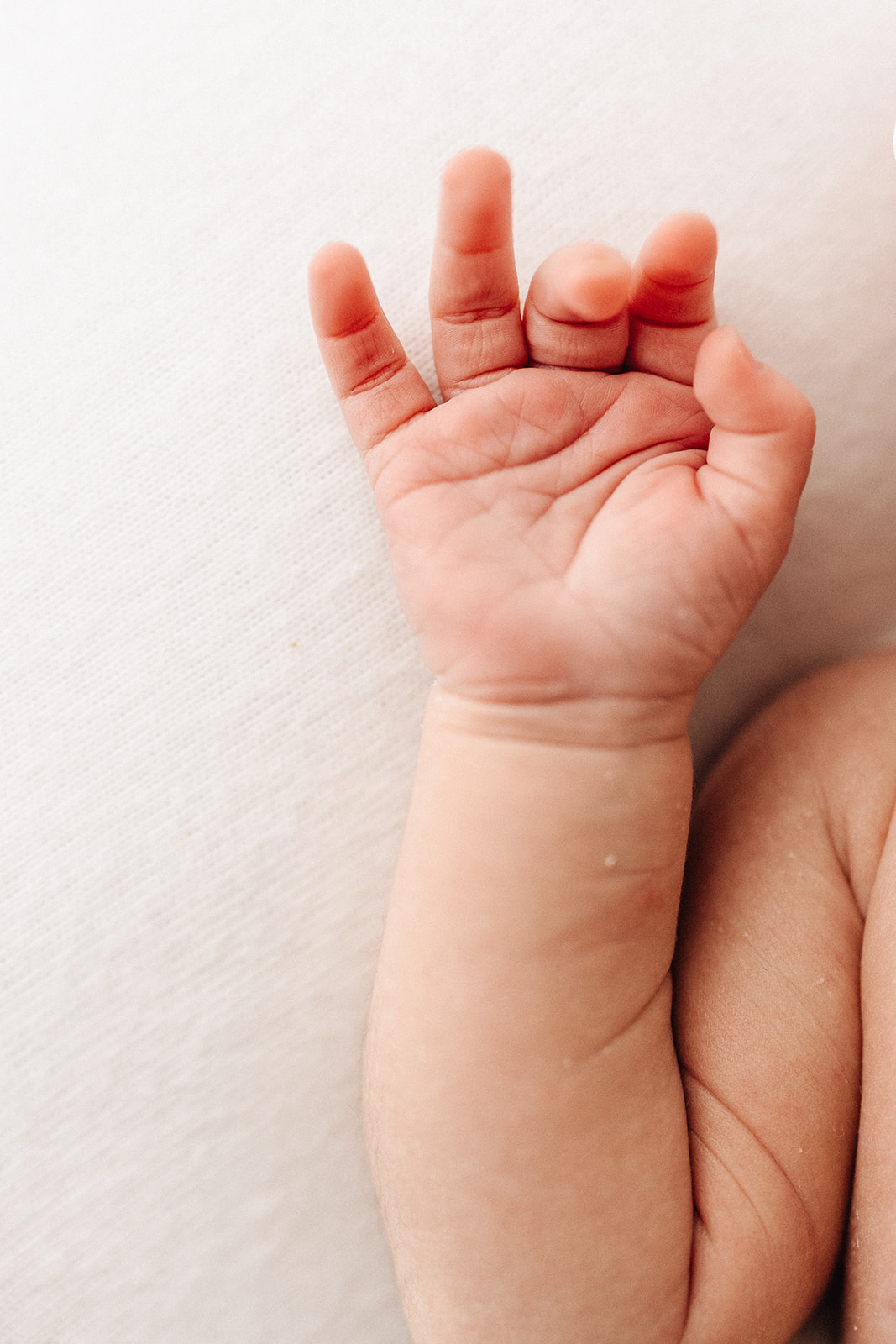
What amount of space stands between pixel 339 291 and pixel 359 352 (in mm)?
35

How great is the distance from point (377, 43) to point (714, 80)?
8.5 inches

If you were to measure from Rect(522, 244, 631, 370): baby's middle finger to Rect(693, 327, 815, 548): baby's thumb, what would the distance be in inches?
2.2

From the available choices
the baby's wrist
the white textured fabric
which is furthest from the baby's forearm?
the white textured fabric

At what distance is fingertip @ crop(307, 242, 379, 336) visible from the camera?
498 millimetres

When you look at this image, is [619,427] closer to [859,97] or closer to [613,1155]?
[859,97]

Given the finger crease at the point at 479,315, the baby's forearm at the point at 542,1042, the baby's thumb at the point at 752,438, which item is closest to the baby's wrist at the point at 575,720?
the baby's forearm at the point at 542,1042

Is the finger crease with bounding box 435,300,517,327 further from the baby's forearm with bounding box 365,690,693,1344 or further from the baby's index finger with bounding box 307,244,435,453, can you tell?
the baby's forearm with bounding box 365,690,693,1344

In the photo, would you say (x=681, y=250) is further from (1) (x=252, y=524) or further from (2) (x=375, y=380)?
(1) (x=252, y=524)

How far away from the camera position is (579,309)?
471 mm

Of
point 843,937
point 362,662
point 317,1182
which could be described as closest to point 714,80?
point 362,662

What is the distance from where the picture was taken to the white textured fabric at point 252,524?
59cm

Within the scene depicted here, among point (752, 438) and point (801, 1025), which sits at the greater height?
point (752, 438)

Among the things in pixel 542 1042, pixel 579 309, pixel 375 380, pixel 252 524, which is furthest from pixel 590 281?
pixel 542 1042

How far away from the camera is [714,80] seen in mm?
583
